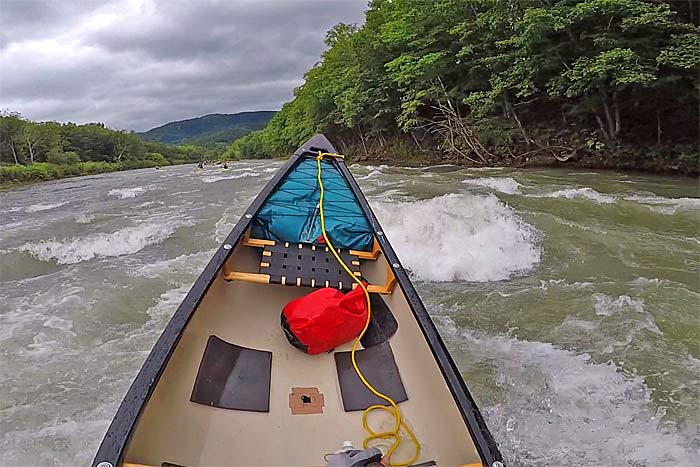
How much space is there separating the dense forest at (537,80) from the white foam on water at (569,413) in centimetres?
837

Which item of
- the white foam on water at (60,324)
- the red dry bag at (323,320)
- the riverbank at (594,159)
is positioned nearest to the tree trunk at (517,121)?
the riverbank at (594,159)

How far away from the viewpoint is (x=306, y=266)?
3.38 m

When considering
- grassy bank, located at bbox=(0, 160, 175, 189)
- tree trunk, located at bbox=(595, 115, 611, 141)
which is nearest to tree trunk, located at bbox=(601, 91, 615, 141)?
tree trunk, located at bbox=(595, 115, 611, 141)

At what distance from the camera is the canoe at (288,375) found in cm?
194

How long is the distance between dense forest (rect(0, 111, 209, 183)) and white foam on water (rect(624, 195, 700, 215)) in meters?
32.5

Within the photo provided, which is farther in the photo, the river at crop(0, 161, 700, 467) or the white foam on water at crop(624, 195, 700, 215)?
the white foam on water at crop(624, 195, 700, 215)

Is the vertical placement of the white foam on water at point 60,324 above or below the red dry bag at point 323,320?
below

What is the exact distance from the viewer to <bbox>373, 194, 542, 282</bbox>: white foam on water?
208 inches

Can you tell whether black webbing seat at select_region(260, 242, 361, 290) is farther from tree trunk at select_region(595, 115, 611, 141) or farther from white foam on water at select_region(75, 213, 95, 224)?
tree trunk at select_region(595, 115, 611, 141)

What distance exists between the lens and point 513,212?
765 cm

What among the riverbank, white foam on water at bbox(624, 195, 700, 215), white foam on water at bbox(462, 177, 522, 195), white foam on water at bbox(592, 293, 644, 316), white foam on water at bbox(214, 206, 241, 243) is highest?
the riverbank

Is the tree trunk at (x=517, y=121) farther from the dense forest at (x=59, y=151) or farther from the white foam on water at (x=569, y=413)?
the dense forest at (x=59, y=151)

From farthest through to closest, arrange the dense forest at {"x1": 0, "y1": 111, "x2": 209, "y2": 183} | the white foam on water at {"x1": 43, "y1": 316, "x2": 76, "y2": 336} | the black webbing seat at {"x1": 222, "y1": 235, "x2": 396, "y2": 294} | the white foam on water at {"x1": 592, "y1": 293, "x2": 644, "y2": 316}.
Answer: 1. the dense forest at {"x1": 0, "y1": 111, "x2": 209, "y2": 183}
2. the white foam on water at {"x1": 43, "y1": 316, "x2": 76, "y2": 336}
3. the white foam on water at {"x1": 592, "y1": 293, "x2": 644, "y2": 316}
4. the black webbing seat at {"x1": 222, "y1": 235, "x2": 396, "y2": 294}

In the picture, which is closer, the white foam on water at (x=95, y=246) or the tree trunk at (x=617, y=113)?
the white foam on water at (x=95, y=246)
